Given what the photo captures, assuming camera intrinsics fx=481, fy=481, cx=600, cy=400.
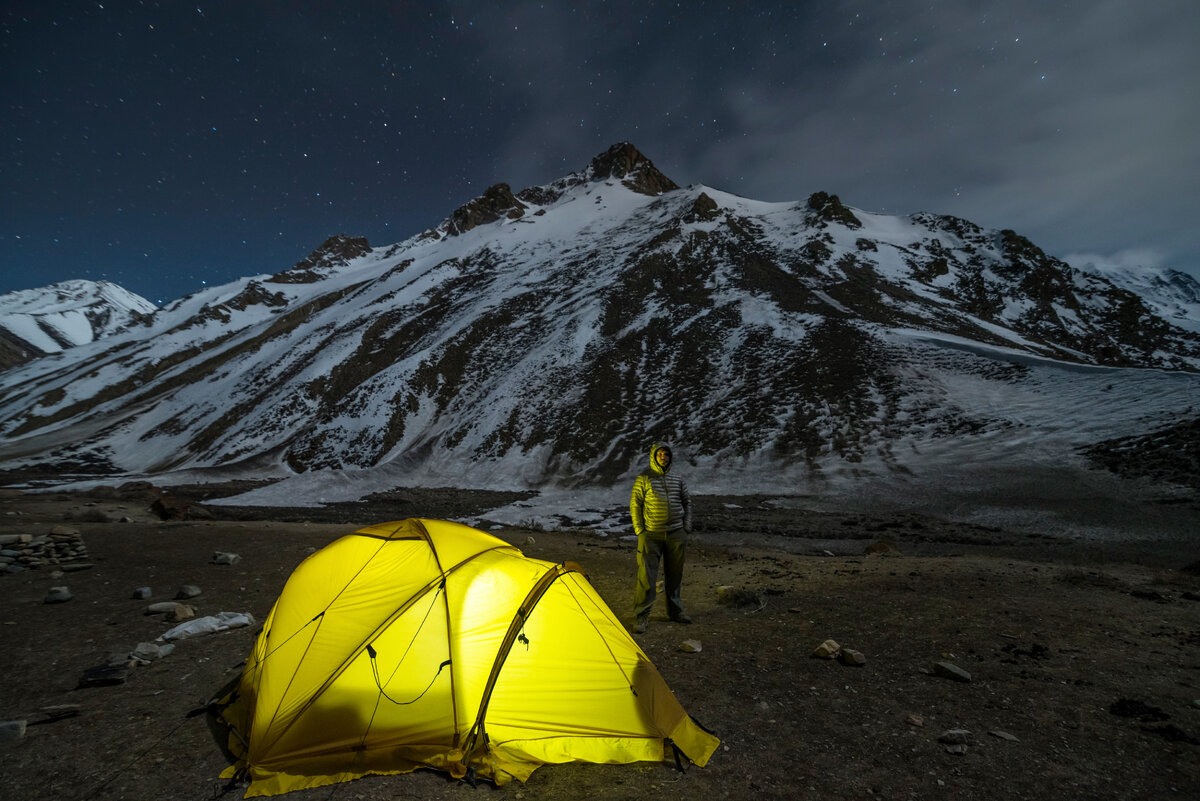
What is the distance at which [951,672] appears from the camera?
5949 millimetres

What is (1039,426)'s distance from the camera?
2619cm

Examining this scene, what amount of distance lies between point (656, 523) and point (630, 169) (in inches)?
5685

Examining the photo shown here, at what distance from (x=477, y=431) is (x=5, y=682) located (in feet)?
130

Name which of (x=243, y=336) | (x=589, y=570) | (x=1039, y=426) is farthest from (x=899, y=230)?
(x=243, y=336)

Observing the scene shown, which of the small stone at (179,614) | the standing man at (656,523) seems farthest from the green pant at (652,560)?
the small stone at (179,614)

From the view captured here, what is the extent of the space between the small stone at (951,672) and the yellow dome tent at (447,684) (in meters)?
3.43

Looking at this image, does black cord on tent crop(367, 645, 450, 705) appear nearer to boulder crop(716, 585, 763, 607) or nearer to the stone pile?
boulder crop(716, 585, 763, 607)

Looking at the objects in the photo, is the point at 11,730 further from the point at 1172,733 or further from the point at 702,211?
the point at 702,211

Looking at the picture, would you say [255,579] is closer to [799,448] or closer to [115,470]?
[799,448]

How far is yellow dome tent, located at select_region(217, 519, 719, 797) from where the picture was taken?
449 cm

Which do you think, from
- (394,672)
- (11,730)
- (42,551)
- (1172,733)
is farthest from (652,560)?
(42,551)

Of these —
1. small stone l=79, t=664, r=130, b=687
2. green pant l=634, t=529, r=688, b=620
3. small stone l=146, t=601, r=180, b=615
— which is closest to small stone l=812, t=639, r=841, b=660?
green pant l=634, t=529, r=688, b=620

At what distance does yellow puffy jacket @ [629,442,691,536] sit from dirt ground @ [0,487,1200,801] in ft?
5.79

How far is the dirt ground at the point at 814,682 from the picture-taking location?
421cm
